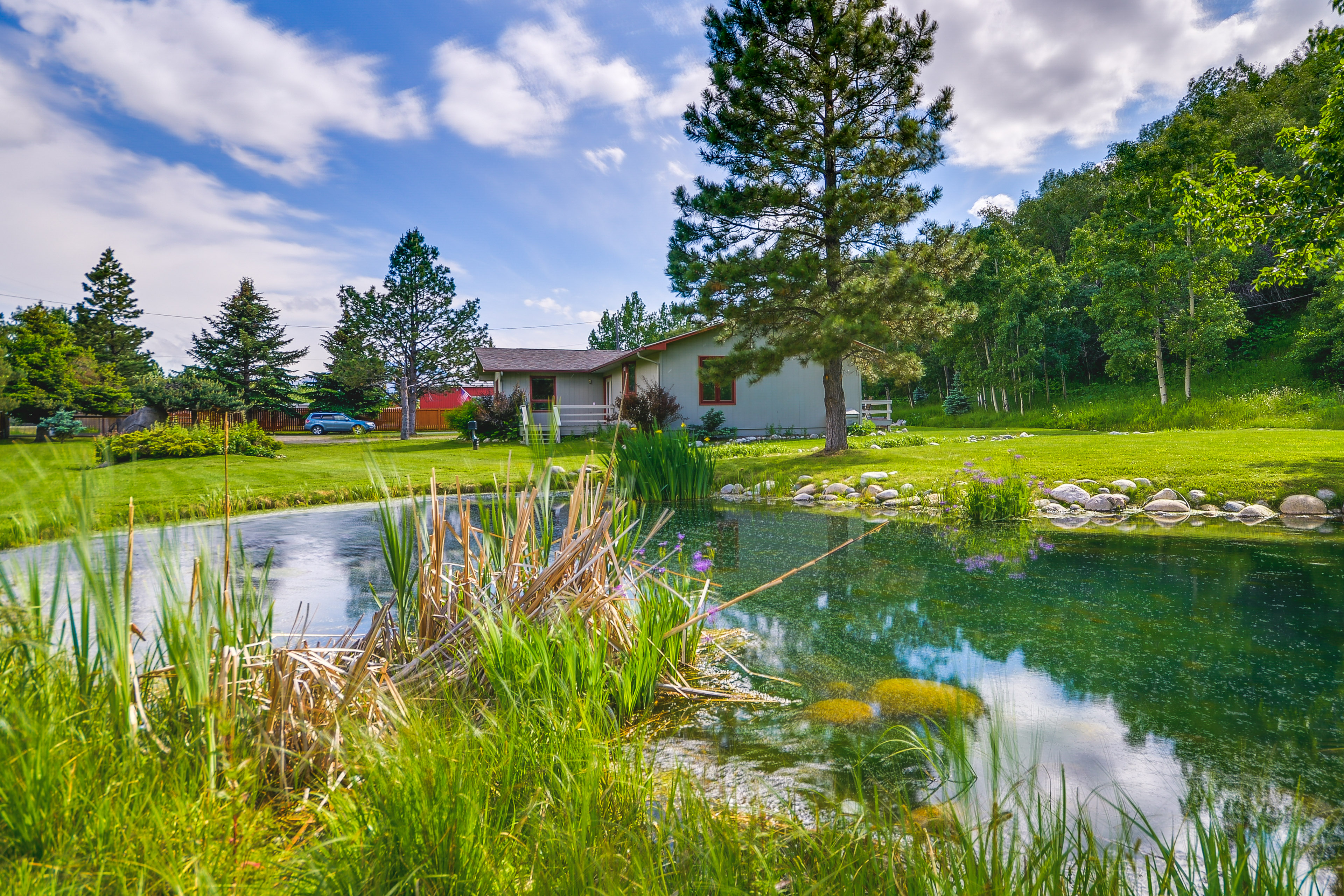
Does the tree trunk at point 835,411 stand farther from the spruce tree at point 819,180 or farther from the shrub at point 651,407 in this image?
the shrub at point 651,407

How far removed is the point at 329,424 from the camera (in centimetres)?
3002

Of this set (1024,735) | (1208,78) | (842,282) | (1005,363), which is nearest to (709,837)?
(1024,735)

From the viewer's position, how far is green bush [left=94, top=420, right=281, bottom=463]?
505 inches

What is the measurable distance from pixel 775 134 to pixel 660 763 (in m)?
11.1

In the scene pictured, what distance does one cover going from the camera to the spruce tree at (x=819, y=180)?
11.0 metres

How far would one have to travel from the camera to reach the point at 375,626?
2074 mm

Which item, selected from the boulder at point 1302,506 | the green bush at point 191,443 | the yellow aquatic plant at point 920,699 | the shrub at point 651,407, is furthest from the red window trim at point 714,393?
the yellow aquatic plant at point 920,699

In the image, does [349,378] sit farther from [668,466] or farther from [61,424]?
[668,466]

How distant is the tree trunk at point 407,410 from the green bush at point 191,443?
12.2 m

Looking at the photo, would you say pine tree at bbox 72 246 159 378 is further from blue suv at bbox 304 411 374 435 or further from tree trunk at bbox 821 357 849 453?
tree trunk at bbox 821 357 849 453

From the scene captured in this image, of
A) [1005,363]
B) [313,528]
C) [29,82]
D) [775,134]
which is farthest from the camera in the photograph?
[1005,363]

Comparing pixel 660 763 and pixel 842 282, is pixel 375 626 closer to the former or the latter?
pixel 660 763

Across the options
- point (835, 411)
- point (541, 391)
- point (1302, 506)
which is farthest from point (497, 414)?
point (1302, 506)

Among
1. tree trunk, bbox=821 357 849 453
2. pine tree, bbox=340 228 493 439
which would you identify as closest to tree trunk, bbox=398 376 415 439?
pine tree, bbox=340 228 493 439
